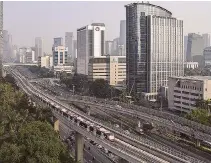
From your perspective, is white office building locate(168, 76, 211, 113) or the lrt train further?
white office building locate(168, 76, 211, 113)

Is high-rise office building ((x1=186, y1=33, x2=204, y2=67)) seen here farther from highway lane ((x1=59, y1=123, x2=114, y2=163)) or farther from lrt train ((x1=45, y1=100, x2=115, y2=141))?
highway lane ((x1=59, y1=123, x2=114, y2=163))

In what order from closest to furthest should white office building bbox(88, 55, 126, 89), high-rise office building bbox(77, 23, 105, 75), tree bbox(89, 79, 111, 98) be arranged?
1. tree bbox(89, 79, 111, 98)
2. white office building bbox(88, 55, 126, 89)
3. high-rise office building bbox(77, 23, 105, 75)

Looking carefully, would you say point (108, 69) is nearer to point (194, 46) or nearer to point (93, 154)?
point (93, 154)

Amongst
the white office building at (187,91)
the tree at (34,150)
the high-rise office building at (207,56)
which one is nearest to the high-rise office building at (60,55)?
the high-rise office building at (207,56)

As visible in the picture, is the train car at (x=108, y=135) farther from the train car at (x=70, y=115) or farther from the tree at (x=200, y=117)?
the tree at (x=200, y=117)

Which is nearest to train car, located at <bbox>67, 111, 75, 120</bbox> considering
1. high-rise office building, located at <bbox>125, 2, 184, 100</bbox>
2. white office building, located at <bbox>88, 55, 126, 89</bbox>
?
high-rise office building, located at <bbox>125, 2, 184, 100</bbox>

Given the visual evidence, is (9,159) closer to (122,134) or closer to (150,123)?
(122,134)

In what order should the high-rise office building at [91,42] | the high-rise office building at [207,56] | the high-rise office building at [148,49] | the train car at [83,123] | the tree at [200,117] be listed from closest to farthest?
the train car at [83,123] < the tree at [200,117] < the high-rise office building at [148,49] < the high-rise office building at [91,42] < the high-rise office building at [207,56]
